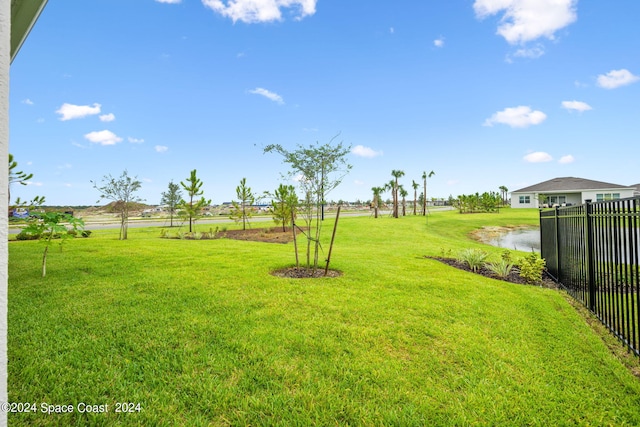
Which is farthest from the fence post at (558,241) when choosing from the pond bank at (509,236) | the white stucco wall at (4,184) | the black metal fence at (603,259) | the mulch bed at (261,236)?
the mulch bed at (261,236)

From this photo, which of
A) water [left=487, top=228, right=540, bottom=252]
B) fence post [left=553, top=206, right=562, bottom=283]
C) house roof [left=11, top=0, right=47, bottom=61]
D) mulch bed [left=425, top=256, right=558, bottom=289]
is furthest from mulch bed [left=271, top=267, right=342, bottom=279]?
water [left=487, top=228, right=540, bottom=252]

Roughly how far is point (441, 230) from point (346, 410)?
74.1 feet

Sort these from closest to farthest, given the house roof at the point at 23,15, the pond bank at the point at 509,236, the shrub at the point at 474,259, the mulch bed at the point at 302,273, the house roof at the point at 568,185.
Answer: the house roof at the point at 23,15 → the mulch bed at the point at 302,273 → the shrub at the point at 474,259 → the pond bank at the point at 509,236 → the house roof at the point at 568,185

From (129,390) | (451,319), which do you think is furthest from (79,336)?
(451,319)

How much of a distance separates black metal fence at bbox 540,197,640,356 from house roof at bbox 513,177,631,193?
45.6 meters

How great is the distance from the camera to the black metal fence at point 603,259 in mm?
3484

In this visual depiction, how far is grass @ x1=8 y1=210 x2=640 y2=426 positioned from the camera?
2338mm

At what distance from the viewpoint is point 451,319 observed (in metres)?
4.20

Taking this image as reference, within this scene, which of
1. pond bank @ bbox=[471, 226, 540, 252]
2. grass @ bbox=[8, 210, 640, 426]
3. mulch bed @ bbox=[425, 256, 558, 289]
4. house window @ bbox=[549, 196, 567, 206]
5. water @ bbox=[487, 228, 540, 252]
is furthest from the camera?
house window @ bbox=[549, 196, 567, 206]

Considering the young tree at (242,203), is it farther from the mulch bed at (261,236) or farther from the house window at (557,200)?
the house window at (557,200)

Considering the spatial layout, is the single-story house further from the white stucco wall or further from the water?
the white stucco wall

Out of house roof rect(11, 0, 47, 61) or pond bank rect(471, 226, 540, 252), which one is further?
pond bank rect(471, 226, 540, 252)

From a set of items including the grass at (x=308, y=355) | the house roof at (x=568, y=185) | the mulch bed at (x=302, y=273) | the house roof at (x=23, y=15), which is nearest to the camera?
the grass at (x=308, y=355)

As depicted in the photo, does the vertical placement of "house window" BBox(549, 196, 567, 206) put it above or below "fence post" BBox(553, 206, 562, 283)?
above
